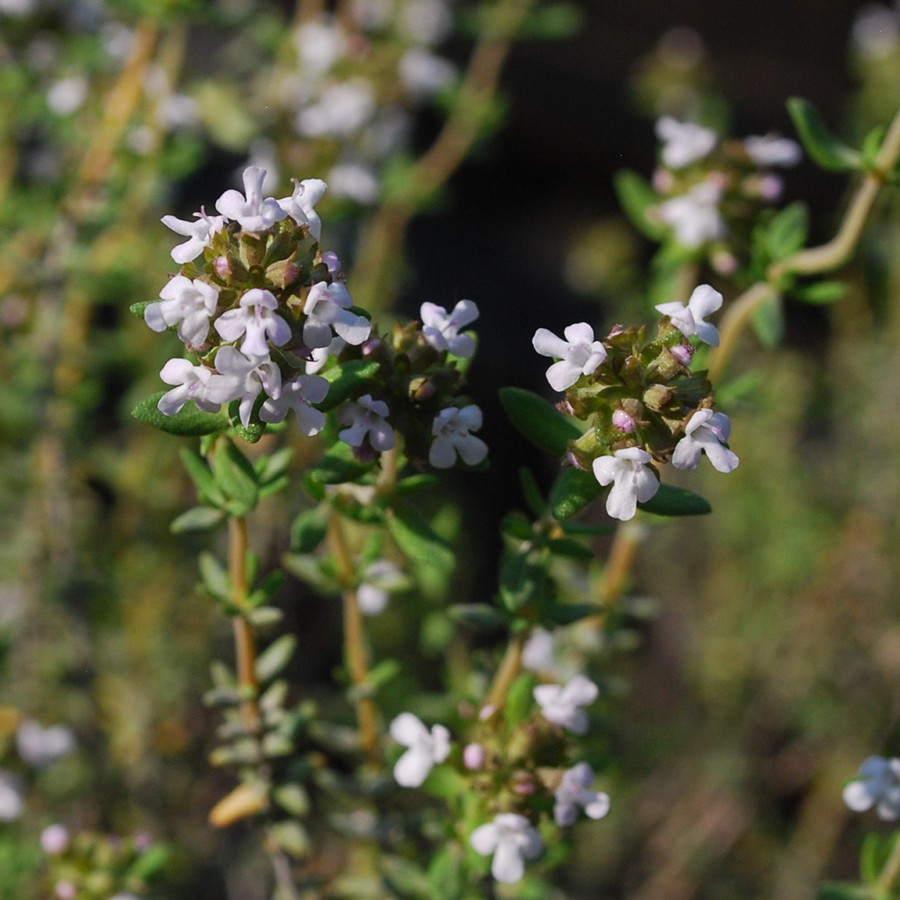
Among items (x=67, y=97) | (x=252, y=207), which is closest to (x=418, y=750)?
(x=252, y=207)

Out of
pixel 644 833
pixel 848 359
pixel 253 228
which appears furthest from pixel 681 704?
pixel 253 228

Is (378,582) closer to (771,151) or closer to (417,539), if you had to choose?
(417,539)

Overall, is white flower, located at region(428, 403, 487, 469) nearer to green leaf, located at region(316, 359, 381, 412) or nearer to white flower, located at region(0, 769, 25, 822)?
green leaf, located at region(316, 359, 381, 412)

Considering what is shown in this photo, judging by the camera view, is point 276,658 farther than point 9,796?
No

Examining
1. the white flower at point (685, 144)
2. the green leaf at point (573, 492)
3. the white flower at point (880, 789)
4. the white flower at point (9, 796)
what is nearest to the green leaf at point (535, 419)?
the green leaf at point (573, 492)

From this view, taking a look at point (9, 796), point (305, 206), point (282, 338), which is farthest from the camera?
point (9, 796)

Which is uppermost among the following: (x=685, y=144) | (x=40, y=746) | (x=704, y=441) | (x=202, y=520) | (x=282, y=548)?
(x=685, y=144)

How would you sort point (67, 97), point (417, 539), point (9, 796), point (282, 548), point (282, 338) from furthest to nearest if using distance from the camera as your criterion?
point (282, 548) → point (67, 97) → point (9, 796) → point (417, 539) → point (282, 338)

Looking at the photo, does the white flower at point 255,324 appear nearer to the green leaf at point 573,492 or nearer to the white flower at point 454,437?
the white flower at point 454,437
